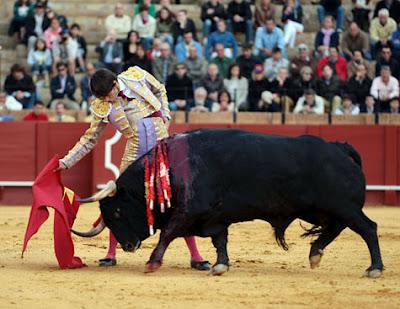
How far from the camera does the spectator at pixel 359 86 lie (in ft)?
53.5

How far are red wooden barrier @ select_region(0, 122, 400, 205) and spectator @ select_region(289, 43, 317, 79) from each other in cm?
115

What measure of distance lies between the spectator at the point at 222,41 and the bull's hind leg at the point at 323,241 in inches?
348

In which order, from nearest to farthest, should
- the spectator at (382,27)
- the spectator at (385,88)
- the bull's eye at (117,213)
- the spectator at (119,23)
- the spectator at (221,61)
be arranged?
the bull's eye at (117,213), the spectator at (385,88), the spectator at (221,61), the spectator at (119,23), the spectator at (382,27)

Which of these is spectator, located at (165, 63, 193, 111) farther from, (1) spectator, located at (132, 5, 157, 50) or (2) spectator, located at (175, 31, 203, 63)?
(1) spectator, located at (132, 5, 157, 50)

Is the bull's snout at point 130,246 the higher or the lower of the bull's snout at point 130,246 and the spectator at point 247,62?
the lower

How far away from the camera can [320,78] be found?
16422 mm

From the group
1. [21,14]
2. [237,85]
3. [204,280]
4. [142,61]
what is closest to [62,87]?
[142,61]

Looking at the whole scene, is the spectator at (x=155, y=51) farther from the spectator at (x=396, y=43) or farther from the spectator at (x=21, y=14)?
the spectator at (x=396, y=43)

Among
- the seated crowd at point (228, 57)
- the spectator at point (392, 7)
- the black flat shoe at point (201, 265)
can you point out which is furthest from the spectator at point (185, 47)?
the black flat shoe at point (201, 265)

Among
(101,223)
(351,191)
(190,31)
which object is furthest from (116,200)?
(190,31)

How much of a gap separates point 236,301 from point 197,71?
9514 mm

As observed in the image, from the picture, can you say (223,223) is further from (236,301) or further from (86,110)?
(86,110)

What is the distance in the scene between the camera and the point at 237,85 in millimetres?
16188

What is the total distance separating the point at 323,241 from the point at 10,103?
27.2 feet
